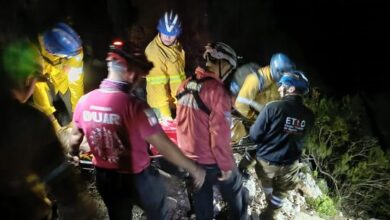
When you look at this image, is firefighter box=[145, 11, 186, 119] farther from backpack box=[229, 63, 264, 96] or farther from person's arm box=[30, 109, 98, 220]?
person's arm box=[30, 109, 98, 220]

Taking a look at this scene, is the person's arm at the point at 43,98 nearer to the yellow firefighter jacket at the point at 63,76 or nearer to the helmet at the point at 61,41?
the yellow firefighter jacket at the point at 63,76

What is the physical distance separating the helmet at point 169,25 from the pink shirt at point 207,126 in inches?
45.7

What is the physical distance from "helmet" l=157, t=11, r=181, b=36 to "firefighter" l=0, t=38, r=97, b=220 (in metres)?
1.66

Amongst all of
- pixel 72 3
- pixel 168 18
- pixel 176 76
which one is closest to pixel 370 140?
pixel 176 76

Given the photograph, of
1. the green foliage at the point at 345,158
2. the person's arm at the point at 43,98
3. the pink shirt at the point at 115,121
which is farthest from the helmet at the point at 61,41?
the green foliage at the point at 345,158

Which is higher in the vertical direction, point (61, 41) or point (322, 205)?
point (61, 41)

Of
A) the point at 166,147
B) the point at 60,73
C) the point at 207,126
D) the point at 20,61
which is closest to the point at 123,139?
the point at 166,147

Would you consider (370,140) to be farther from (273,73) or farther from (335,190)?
(273,73)

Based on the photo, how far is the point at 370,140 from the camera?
493 centimetres

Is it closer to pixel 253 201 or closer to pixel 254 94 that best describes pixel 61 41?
pixel 254 94

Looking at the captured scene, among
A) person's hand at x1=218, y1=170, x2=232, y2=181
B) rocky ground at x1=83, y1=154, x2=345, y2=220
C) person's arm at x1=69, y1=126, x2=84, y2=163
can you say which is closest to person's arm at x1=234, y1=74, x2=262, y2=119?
rocky ground at x1=83, y1=154, x2=345, y2=220

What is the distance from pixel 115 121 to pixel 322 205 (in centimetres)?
268

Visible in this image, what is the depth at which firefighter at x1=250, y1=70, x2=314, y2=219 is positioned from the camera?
11.0ft

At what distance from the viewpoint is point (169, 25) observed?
431 centimetres
